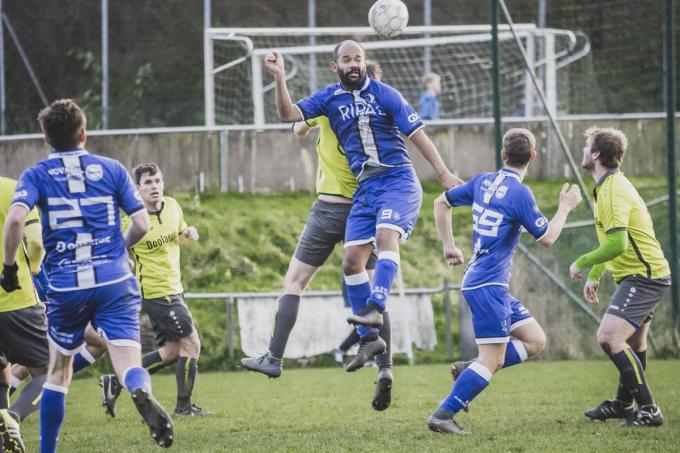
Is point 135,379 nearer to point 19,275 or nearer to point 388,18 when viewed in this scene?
point 19,275

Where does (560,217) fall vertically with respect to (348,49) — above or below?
below

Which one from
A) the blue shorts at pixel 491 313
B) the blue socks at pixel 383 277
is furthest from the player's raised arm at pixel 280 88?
the blue shorts at pixel 491 313

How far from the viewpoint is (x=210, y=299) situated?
15789 millimetres

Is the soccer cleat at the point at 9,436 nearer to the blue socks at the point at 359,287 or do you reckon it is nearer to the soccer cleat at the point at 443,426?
the blue socks at the point at 359,287

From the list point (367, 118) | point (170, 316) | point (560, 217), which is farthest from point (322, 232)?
point (170, 316)

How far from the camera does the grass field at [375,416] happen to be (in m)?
7.50

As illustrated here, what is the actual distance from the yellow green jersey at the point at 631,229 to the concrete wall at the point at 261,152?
10.4 meters

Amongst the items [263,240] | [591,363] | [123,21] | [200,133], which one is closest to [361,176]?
[591,363]

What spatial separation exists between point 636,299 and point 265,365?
291 centimetres

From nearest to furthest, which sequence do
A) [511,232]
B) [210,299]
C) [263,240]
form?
[511,232] → [210,299] → [263,240]

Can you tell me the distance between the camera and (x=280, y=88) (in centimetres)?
798

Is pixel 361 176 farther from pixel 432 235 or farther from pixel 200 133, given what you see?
pixel 200 133

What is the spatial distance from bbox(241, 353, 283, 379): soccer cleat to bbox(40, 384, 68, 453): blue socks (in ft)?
5.67

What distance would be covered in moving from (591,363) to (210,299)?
5575 mm
